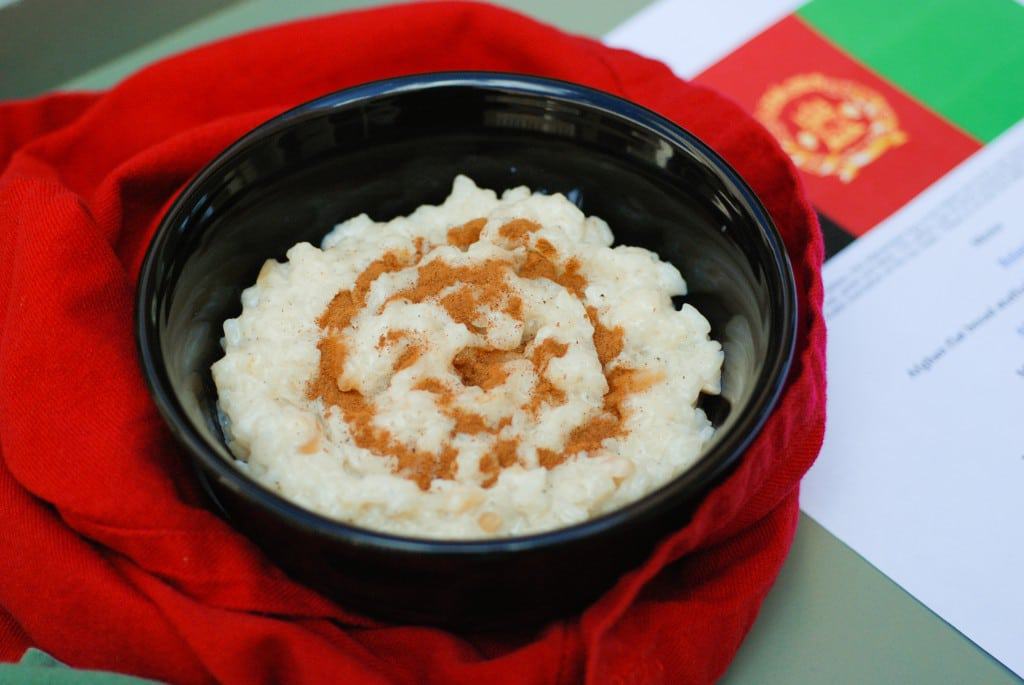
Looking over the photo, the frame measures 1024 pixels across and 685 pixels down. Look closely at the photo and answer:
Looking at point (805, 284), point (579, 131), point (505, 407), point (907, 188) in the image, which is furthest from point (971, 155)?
point (505, 407)

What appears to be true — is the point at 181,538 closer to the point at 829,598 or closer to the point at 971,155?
the point at 829,598

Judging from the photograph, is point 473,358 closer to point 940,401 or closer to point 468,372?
point 468,372

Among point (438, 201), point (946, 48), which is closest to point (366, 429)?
point (438, 201)

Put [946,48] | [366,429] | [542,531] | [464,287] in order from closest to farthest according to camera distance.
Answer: [542,531]
[366,429]
[464,287]
[946,48]

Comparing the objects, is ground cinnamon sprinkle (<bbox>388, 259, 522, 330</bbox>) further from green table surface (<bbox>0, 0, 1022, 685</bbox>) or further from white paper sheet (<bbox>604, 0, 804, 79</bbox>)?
white paper sheet (<bbox>604, 0, 804, 79</bbox>)

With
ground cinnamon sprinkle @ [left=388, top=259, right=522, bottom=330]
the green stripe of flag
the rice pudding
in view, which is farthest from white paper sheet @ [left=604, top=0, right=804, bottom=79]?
ground cinnamon sprinkle @ [left=388, top=259, right=522, bottom=330]

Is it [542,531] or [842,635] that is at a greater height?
[542,531]
